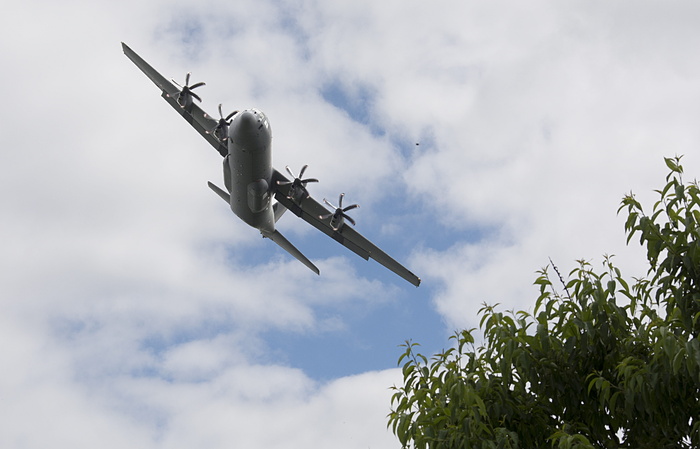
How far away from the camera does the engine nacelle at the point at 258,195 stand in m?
35.8

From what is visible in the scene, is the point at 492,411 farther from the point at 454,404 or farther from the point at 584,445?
the point at 584,445

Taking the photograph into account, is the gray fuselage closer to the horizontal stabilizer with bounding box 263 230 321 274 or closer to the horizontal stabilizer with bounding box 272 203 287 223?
the horizontal stabilizer with bounding box 272 203 287 223

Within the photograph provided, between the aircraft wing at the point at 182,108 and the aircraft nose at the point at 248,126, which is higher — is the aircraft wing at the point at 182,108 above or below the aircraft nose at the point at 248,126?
above

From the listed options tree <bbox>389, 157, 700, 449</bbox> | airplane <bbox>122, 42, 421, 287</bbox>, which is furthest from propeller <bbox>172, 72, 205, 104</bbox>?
tree <bbox>389, 157, 700, 449</bbox>

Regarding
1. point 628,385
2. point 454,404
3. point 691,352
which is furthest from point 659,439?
point 454,404

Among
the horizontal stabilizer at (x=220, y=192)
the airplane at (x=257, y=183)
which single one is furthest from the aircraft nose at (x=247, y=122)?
the horizontal stabilizer at (x=220, y=192)

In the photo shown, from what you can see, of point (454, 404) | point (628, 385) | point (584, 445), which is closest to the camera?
point (584, 445)

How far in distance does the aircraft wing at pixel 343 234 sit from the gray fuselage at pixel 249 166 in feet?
8.71

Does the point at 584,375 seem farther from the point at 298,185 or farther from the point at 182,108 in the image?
the point at 182,108

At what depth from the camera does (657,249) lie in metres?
8.38

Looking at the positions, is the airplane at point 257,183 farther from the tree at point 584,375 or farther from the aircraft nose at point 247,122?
the tree at point 584,375

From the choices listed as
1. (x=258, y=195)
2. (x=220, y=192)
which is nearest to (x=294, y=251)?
(x=220, y=192)

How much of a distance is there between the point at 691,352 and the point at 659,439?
1.90 meters

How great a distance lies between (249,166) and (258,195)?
91.7 inches
